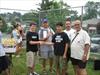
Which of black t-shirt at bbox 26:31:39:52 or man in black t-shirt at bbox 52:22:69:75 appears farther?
black t-shirt at bbox 26:31:39:52

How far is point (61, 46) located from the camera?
1108cm

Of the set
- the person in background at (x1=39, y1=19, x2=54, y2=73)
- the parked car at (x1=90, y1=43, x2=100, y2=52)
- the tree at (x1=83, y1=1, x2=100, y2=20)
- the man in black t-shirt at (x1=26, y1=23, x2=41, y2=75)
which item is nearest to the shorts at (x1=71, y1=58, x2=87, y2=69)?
the man in black t-shirt at (x1=26, y1=23, x2=41, y2=75)

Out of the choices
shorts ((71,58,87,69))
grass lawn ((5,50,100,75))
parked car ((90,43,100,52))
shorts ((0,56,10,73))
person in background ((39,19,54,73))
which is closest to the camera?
shorts ((71,58,87,69))

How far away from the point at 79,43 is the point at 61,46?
128cm

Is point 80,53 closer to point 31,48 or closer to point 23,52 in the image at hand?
point 31,48

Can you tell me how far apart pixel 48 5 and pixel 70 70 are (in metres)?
19.7

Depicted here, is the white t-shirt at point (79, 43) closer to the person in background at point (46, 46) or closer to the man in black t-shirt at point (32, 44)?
the man in black t-shirt at point (32, 44)

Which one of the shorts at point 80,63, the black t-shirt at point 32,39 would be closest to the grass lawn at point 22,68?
the black t-shirt at point 32,39

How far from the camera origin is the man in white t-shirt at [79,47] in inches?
384

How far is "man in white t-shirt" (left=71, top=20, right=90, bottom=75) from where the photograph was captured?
32.0 feet

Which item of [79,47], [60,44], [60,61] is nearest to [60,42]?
[60,44]

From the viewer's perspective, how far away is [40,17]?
17.2 metres

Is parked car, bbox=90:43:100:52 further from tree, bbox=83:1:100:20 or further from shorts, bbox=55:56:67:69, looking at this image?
shorts, bbox=55:56:67:69

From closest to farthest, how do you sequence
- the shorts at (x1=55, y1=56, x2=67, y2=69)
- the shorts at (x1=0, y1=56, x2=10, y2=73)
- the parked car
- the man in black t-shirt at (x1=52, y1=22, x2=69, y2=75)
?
the shorts at (x1=0, y1=56, x2=10, y2=73)
the man in black t-shirt at (x1=52, y1=22, x2=69, y2=75)
the shorts at (x1=55, y1=56, x2=67, y2=69)
the parked car
